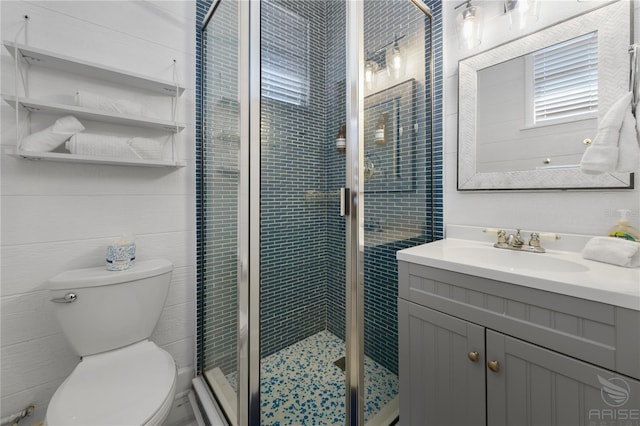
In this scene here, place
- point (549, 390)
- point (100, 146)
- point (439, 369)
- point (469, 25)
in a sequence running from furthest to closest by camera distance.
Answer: point (469, 25) < point (100, 146) < point (439, 369) < point (549, 390)

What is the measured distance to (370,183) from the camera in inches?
46.3

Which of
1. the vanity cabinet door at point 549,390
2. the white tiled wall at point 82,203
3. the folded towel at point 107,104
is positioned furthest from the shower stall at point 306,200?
the vanity cabinet door at point 549,390

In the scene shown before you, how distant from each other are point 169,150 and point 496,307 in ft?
5.50

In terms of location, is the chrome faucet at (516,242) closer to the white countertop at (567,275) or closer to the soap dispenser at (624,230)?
the white countertop at (567,275)

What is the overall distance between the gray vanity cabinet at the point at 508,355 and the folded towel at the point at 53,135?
152 centimetres

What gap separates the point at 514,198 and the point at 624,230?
0.39 metres

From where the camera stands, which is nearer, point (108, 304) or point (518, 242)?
point (108, 304)

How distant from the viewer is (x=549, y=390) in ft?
2.63

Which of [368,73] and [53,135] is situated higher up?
[368,73]

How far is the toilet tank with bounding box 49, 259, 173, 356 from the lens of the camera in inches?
41.9

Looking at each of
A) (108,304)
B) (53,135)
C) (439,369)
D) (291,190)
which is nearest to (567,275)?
(439,369)

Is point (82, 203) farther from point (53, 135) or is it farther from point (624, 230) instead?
point (624, 230)

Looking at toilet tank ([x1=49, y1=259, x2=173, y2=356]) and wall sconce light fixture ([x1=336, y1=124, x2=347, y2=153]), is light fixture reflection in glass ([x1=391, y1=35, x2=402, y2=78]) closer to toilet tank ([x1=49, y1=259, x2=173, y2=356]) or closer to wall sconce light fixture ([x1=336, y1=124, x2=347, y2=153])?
wall sconce light fixture ([x1=336, y1=124, x2=347, y2=153])

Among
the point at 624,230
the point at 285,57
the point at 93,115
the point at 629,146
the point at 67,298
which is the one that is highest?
the point at 285,57
